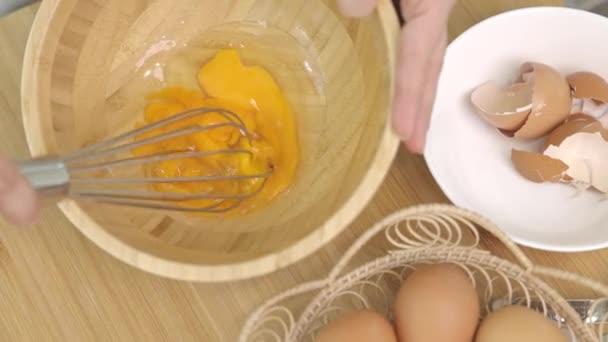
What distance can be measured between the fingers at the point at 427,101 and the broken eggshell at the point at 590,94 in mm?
203

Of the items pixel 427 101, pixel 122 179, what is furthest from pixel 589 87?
pixel 122 179

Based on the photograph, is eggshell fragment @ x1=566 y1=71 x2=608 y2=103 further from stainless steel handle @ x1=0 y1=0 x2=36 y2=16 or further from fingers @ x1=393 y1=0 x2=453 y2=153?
stainless steel handle @ x1=0 y1=0 x2=36 y2=16

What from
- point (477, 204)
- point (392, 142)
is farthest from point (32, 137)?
point (477, 204)

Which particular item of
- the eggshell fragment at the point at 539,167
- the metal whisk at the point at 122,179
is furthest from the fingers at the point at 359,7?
the eggshell fragment at the point at 539,167

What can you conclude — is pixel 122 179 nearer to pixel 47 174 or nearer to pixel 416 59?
pixel 47 174

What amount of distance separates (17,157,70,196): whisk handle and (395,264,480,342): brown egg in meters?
0.31

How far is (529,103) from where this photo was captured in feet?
2.25

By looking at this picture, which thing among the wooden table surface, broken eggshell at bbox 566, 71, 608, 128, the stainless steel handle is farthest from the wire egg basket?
the stainless steel handle

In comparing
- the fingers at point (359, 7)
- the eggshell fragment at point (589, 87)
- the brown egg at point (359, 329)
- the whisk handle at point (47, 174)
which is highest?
the fingers at point (359, 7)

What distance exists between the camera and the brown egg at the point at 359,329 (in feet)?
1.91

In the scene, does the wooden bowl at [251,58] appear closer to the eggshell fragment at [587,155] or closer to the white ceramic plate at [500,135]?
the white ceramic plate at [500,135]

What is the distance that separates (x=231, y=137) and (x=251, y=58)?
99 mm

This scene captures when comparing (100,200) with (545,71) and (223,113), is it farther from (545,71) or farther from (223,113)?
(545,71)

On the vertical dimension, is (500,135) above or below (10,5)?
below
